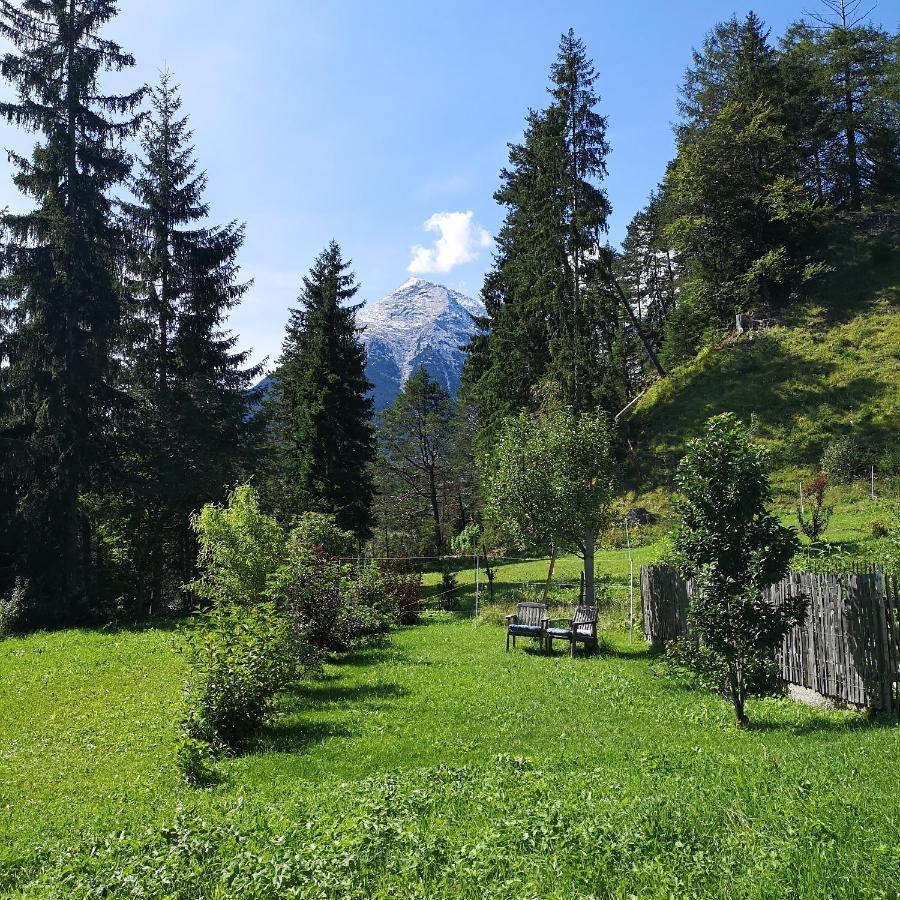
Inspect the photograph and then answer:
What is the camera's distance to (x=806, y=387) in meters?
33.0

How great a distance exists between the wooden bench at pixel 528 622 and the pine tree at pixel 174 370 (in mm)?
13768

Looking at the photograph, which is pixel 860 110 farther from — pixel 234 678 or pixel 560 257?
pixel 234 678

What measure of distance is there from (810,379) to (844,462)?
747 centimetres

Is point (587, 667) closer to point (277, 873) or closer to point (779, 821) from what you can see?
point (779, 821)

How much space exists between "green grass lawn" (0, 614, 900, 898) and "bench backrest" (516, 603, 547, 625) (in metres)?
4.52

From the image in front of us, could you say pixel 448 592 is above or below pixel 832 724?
below

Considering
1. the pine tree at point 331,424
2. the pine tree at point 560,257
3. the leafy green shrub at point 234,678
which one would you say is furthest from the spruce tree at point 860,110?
the leafy green shrub at point 234,678

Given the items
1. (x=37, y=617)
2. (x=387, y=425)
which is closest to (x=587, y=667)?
(x=37, y=617)

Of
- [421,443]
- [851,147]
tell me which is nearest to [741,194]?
[851,147]

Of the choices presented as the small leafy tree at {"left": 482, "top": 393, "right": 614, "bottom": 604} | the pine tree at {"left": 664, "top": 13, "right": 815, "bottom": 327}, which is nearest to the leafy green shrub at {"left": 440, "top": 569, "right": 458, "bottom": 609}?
the small leafy tree at {"left": 482, "top": 393, "right": 614, "bottom": 604}

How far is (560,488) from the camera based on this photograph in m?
17.9

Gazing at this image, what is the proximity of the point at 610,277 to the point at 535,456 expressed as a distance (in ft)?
66.8

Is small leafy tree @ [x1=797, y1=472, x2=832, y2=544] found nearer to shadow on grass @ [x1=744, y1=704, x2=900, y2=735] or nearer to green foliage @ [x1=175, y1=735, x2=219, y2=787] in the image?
shadow on grass @ [x1=744, y1=704, x2=900, y2=735]

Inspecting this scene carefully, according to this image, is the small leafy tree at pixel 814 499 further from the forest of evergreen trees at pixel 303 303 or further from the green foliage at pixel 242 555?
the green foliage at pixel 242 555
